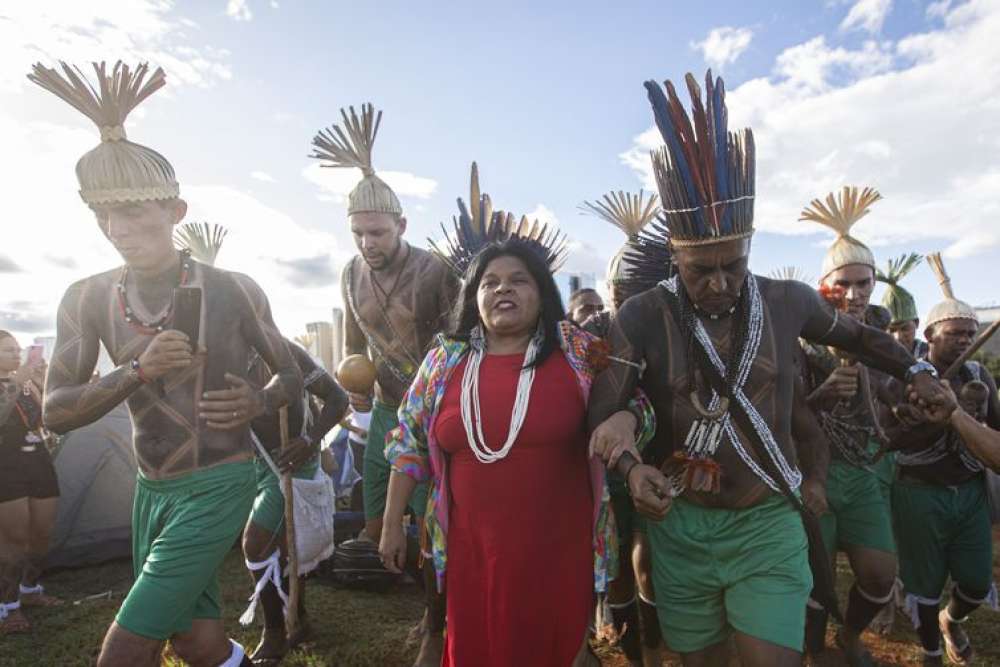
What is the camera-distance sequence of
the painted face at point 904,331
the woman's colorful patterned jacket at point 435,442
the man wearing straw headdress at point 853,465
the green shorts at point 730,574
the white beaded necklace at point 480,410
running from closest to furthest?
the green shorts at point 730,574, the white beaded necklace at point 480,410, the woman's colorful patterned jacket at point 435,442, the man wearing straw headdress at point 853,465, the painted face at point 904,331

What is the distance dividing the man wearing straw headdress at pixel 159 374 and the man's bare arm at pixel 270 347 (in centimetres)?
6

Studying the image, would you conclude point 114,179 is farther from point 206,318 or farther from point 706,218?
point 706,218

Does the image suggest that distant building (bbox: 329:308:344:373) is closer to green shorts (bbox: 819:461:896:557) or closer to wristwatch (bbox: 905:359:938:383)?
green shorts (bbox: 819:461:896:557)

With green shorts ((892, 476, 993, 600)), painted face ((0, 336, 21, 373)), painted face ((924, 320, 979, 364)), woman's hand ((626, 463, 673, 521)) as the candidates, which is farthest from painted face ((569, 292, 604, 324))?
painted face ((0, 336, 21, 373))

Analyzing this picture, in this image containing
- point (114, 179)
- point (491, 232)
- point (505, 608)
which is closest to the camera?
point (505, 608)

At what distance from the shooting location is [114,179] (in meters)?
2.95

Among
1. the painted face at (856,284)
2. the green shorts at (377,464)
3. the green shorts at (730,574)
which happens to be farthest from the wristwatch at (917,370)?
the green shorts at (377,464)

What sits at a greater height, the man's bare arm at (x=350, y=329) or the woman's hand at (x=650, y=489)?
the man's bare arm at (x=350, y=329)

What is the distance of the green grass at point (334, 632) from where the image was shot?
181 inches

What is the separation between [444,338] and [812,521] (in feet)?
5.48

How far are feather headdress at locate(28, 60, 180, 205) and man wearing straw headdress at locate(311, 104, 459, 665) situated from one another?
1579 mm

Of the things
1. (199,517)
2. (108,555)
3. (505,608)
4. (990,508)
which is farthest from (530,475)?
(108,555)

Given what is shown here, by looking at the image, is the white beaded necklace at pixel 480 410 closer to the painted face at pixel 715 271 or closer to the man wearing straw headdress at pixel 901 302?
the painted face at pixel 715 271

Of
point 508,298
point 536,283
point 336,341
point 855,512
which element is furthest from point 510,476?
point 336,341
